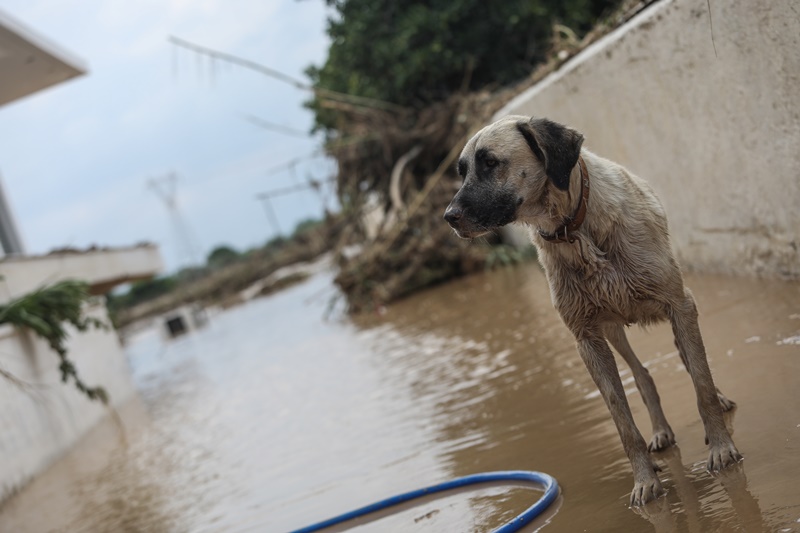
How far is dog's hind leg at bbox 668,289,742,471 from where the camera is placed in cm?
422

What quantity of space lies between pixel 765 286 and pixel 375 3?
13.0m

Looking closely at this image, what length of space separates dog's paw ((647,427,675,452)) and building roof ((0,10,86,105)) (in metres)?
13.4

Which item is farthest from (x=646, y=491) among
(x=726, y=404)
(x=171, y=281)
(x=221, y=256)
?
(x=221, y=256)

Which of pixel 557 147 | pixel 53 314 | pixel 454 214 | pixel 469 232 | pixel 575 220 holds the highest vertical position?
pixel 53 314

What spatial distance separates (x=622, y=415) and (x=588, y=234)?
2.93ft

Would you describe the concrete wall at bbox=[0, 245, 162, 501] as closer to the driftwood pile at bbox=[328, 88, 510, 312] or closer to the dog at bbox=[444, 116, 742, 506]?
the driftwood pile at bbox=[328, 88, 510, 312]

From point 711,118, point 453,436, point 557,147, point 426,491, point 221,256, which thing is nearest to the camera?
point 557,147

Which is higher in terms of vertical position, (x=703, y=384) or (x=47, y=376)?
(x=47, y=376)

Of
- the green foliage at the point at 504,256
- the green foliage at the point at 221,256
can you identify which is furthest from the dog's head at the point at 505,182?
the green foliage at the point at 221,256

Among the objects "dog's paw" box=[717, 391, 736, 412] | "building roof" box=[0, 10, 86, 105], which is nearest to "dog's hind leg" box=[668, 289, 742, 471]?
"dog's paw" box=[717, 391, 736, 412]

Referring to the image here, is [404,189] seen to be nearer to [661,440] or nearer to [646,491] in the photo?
[661,440]

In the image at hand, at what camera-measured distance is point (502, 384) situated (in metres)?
7.47

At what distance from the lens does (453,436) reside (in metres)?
6.44

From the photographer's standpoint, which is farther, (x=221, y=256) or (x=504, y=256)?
(x=221, y=256)
